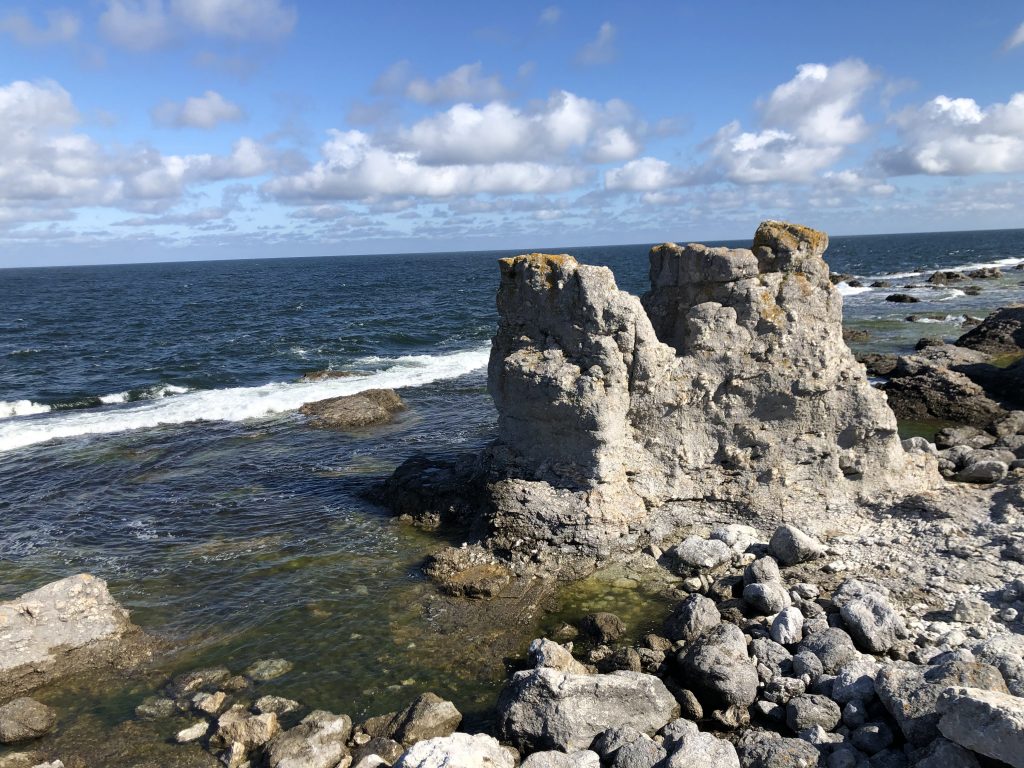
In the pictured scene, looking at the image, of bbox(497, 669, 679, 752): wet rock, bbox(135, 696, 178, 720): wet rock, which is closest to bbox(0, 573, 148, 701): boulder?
bbox(135, 696, 178, 720): wet rock

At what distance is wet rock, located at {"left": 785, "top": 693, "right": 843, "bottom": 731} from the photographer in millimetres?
9195

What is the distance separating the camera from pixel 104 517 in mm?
18828

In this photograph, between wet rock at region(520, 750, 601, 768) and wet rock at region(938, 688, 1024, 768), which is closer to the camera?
wet rock at region(938, 688, 1024, 768)

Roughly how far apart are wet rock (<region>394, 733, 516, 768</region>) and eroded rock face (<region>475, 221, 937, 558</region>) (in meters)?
6.14

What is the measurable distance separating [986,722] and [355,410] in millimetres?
23474

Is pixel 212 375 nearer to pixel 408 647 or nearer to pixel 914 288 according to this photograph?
pixel 408 647

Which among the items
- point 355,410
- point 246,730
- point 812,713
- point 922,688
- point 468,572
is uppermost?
point 922,688

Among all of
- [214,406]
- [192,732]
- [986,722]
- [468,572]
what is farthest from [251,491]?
[986,722]

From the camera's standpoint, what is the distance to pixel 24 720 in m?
10.3

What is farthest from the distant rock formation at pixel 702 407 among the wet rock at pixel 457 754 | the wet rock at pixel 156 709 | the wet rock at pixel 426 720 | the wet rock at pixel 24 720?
the wet rock at pixel 24 720

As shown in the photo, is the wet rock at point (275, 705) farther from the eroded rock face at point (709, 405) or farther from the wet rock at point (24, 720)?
the eroded rock face at point (709, 405)

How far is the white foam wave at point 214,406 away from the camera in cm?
2838

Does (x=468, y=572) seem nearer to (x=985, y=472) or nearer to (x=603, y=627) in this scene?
(x=603, y=627)

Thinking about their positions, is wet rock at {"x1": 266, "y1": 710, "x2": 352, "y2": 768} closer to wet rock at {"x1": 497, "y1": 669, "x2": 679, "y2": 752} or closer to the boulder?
wet rock at {"x1": 497, "y1": 669, "x2": 679, "y2": 752}
